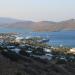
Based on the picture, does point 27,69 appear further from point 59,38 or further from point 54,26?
point 54,26

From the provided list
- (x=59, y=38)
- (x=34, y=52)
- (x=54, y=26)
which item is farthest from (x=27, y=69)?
(x=54, y=26)

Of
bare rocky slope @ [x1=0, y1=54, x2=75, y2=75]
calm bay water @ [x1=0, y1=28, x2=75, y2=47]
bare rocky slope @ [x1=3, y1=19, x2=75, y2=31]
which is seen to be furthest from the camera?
bare rocky slope @ [x1=3, y1=19, x2=75, y2=31]

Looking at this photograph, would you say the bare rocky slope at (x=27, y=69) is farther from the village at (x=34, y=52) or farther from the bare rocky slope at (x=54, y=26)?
the bare rocky slope at (x=54, y=26)

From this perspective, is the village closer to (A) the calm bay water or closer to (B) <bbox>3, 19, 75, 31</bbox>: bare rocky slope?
(A) the calm bay water

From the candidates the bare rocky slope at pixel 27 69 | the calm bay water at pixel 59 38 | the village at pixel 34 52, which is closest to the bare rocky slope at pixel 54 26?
the calm bay water at pixel 59 38

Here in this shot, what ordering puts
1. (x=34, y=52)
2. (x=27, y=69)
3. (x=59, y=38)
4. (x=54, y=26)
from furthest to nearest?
(x=54, y=26) → (x=59, y=38) → (x=34, y=52) → (x=27, y=69)

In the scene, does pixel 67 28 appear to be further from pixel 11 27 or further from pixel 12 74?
pixel 12 74

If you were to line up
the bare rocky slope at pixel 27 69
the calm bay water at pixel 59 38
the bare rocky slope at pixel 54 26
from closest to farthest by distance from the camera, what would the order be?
the bare rocky slope at pixel 27 69, the calm bay water at pixel 59 38, the bare rocky slope at pixel 54 26

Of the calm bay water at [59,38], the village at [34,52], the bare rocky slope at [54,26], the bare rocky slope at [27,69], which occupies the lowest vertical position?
the calm bay water at [59,38]

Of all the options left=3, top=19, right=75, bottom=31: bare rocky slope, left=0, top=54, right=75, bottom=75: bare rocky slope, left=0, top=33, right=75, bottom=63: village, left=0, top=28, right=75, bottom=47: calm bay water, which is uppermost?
left=0, top=54, right=75, bottom=75: bare rocky slope

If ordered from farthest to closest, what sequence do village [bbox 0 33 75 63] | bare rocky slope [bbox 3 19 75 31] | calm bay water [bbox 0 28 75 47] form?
bare rocky slope [bbox 3 19 75 31] < calm bay water [bbox 0 28 75 47] < village [bbox 0 33 75 63]

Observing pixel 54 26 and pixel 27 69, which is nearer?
pixel 27 69

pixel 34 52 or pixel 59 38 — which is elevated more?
pixel 34 52

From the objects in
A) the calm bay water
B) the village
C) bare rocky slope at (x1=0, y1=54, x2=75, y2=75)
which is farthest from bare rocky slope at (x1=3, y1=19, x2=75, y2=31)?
bare rocky slope at (x1=0, y1=54, x2=75, y2=75)
